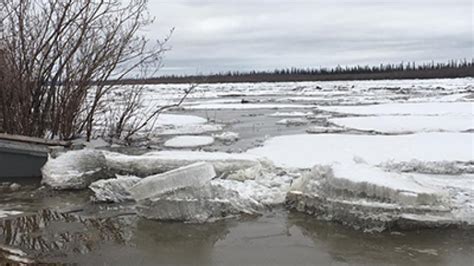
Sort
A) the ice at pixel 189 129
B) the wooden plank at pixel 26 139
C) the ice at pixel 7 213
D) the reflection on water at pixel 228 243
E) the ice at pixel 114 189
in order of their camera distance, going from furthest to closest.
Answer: the ice at pixel 189 129 < the wooden plank at pixel 26 139 < the ice at pixel 114 189 < the ice at pixel 7 213 < the reflection on water at pixel 228 243

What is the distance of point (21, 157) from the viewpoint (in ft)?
31.9

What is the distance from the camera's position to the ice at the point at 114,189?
25.6 ft

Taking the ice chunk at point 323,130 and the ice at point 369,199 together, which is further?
the ice chunk at point 323,130

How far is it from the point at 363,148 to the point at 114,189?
18.6ft

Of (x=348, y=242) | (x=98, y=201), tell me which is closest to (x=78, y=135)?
(x=98, y=201)

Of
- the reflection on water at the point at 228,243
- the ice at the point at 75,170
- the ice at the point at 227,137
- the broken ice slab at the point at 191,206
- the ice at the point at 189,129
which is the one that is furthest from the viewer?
the ice at the point at 189,129

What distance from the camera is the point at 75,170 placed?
912cm

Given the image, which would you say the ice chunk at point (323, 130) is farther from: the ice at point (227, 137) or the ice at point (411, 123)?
the ice at point (227, 137)

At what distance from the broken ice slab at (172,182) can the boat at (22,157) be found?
3549mm

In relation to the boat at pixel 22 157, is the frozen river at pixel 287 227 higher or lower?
lower

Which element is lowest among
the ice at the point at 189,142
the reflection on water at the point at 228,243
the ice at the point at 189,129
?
the ice at the point at 189,129

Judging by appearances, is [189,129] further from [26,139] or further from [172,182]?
[172,182]

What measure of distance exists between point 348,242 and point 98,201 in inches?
144

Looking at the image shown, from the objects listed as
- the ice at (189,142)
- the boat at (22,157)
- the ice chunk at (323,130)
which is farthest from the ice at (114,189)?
the ice chunk at (323,130)
